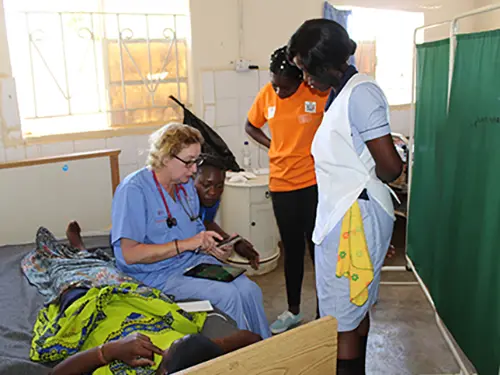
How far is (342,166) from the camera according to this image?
1.82 meters

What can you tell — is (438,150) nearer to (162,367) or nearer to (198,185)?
(198,185)

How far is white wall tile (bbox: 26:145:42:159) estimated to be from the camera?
327cm

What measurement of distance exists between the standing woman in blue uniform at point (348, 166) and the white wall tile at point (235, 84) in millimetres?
1935

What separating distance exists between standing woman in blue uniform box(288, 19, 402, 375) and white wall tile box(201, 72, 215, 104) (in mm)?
1904

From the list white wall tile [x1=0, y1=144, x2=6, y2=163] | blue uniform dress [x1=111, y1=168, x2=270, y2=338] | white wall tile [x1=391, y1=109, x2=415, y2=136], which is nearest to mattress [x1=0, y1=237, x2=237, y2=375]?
blue uniform dress [x1=111, y1=168, x2=270, y2=338]

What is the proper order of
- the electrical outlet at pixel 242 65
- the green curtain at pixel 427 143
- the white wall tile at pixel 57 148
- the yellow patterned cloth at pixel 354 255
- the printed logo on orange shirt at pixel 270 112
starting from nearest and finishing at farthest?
1. the yellow patterned cloth at pixel 354 255
2. the green curtain at pixel 427 143
3. the printed logo on orange shirt at pixel 270 112
4. the white wall tile at pixel 57 148
5. the electrical outlet at pixel 242 65

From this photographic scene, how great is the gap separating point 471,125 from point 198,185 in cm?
117

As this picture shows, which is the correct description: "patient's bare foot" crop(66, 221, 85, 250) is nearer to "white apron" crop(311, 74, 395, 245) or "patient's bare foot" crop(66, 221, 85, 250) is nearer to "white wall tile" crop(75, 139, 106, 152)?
"white wall tile" crop(75, 139, 106, 152)

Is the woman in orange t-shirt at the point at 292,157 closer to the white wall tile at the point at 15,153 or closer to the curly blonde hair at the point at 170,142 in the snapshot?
the curly blonde hair at the point at 170,142

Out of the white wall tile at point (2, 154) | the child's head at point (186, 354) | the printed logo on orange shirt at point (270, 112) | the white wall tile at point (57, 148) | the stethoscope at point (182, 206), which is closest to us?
the child's head at point (186, 354)

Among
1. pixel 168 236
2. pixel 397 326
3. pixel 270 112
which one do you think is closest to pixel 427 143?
pixel 270 112

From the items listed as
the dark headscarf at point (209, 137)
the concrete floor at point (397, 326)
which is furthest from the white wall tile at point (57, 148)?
the concrete floor at point (397, 326)

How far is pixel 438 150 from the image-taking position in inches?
103

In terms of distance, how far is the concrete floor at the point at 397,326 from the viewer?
8.34 ft
